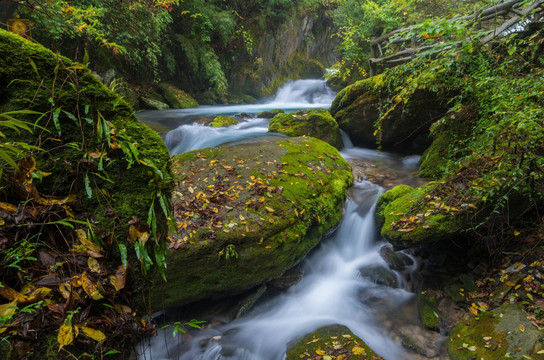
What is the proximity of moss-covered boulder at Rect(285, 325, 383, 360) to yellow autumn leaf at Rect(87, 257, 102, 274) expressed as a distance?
281 centimetres

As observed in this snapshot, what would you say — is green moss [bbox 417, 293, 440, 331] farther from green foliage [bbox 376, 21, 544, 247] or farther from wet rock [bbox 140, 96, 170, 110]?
wet rock [bbox 140, 96, 170, 110]

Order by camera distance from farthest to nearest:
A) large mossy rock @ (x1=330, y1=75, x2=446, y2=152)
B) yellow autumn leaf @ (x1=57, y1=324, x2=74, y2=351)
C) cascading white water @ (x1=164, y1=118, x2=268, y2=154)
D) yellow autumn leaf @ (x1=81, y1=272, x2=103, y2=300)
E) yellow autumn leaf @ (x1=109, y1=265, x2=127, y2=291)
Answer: cascading white water @ (x1=164, y1=118, x2=268, y2=154)
large mossy rock @ (x1=330, y1=75, x2=446, y2=152)
yellow autumn leaf @ (x1=109, y1=265, x2=127, y2=291)
yellow autumn leaf @ (x1=81, y1=272, x2=103, y2=300)
yellow autumn leaf @ (x1=57, y1=324, x2=74, y2=351)

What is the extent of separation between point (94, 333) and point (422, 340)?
13.2 feet

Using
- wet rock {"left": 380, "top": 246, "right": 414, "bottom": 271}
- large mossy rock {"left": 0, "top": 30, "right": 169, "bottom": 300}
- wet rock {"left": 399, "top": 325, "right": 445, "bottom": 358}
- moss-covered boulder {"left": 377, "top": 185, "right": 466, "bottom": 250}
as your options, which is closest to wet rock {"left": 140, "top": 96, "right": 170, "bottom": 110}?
moss-covered boulder {"left": 377, "top": 185, "right": 466, "bottom": 250}

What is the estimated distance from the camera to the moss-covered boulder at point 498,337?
2.79m

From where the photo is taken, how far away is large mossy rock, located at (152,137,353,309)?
3.65 metres

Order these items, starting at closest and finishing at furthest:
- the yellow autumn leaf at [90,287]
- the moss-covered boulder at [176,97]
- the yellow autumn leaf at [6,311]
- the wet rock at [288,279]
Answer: the yellow autumn leaf at [6,311]
the yellow autumn leaf at [90,287]
the wet rock at [288,279]
the moss-covered boulder at [176,97]

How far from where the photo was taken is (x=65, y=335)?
3.83ft

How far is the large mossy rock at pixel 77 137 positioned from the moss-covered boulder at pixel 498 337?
3689mm

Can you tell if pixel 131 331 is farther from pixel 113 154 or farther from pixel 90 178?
pixel 113 154

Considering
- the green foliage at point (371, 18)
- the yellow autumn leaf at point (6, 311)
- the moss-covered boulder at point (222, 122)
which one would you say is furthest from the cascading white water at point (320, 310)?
the green foliage at point (371, 18)

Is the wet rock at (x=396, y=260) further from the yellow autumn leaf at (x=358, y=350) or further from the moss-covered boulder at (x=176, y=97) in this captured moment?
the moss-covered boulder at (x=176, y=97)

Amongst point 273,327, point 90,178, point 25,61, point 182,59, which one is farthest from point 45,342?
point 182,59

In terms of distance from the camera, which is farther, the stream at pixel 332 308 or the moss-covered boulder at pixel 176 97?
the moss-covered boulder at pixel 176 97
